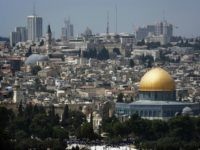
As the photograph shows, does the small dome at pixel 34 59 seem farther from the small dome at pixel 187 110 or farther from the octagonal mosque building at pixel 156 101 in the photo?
the small dome at pixel 187 110

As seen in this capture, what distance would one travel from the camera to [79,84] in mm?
112812

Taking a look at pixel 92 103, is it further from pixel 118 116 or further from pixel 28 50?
pixel 28 50

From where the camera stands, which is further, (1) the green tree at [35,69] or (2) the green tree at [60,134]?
(1) the green tree at [35,69]

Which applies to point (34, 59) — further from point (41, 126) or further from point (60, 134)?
point (60, 134)

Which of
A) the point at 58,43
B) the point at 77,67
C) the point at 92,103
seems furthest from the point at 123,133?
the point at 58,43

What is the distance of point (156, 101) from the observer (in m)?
83.4

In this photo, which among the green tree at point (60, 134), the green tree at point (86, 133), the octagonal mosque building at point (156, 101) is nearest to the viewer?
the green tree at point (60, 134)

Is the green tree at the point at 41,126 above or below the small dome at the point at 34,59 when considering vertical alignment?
below

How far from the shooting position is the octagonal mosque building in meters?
82.7

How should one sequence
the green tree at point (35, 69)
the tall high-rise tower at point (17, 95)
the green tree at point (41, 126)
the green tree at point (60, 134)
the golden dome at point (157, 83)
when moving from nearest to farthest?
the green tree at point (60, 134), the green tree at point (41, 126), the golden dome at point (157, 83), the tall high-rise tower at point (17, 95), the green tree at point (35, 69)

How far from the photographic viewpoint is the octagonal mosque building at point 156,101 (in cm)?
8269

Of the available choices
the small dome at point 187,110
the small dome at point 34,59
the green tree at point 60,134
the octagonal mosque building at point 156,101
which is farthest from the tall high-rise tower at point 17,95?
the small dome at point 34,59

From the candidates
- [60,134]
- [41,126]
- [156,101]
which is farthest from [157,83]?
[60,134]

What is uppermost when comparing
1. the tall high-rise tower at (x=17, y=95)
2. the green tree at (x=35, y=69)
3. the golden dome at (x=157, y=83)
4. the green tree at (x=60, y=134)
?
the golden dome at (x=157, y=83)
